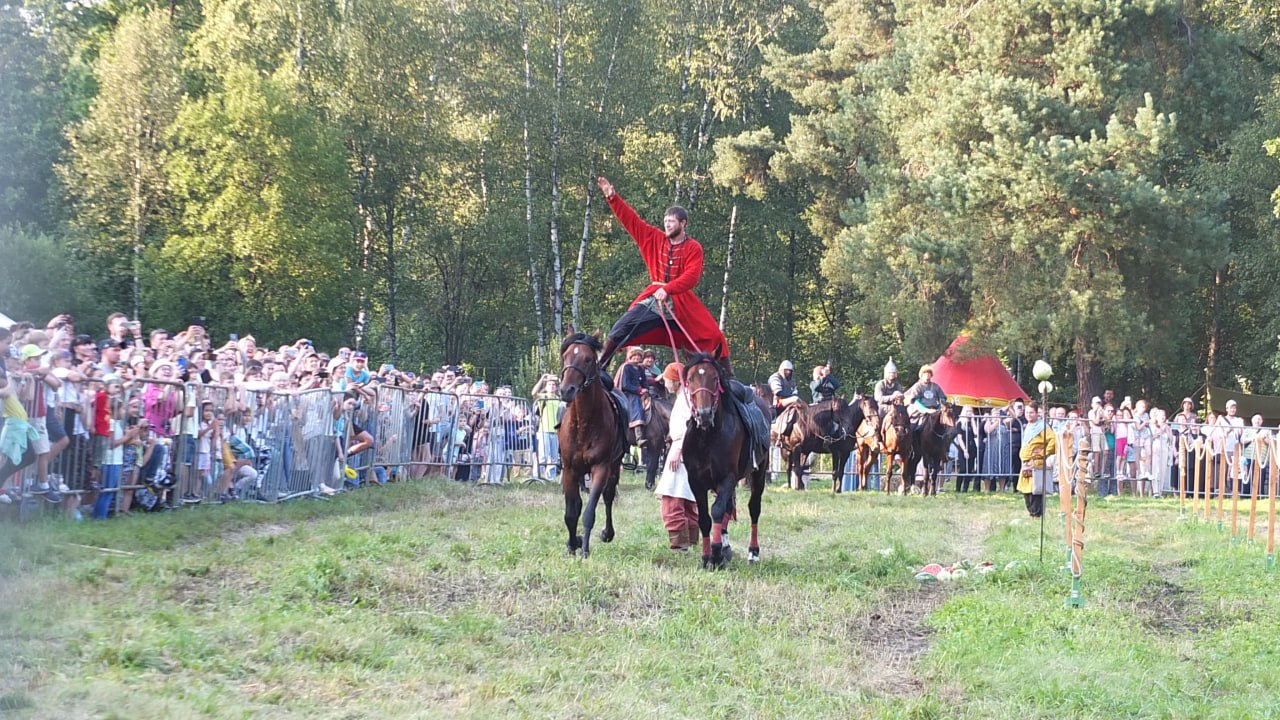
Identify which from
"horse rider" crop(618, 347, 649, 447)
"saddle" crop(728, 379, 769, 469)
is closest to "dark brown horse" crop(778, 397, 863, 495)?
"horse rider" crop(618, 347, 649, 447)

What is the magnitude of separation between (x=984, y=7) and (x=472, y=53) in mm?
16457

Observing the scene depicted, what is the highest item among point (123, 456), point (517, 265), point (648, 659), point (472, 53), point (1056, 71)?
point (472, 53)

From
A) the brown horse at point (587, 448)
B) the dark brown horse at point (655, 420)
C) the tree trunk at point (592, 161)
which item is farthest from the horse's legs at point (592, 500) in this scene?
the tree trunk at point (592, 161)

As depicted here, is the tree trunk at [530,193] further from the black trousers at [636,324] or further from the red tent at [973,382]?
the black trousers at [636,324]

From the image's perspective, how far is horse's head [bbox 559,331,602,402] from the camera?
11141 millimetres

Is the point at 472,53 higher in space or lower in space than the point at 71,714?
higher

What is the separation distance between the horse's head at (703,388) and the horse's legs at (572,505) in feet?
4.31

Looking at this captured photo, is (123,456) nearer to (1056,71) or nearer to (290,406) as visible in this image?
(290,406)

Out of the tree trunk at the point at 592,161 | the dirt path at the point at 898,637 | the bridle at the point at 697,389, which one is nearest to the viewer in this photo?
the dirt path at the point at 898,637

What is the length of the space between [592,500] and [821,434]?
14842mm

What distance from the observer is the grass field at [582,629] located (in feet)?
20.6

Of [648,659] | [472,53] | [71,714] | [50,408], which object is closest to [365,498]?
[50,408]

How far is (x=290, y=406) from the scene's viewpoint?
16469mm

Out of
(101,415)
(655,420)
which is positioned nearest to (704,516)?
(101,415)
